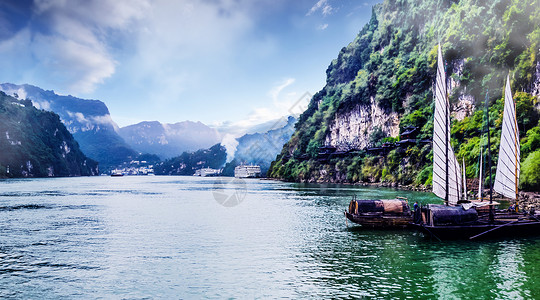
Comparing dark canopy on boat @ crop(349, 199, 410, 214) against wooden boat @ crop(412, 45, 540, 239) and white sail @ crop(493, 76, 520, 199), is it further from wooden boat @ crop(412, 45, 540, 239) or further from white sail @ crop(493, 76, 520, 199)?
white sail @ crop(493, 76, 520, 199)

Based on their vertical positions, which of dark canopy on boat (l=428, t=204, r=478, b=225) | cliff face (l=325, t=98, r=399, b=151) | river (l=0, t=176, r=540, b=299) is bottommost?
river (l=0, t=176, r=540, b=299)

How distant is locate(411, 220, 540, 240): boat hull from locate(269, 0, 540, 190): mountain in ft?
118

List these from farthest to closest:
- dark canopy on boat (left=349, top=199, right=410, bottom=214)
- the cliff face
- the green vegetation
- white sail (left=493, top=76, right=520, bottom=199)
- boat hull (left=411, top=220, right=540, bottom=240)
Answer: the cliff face, the green vegetation, dark canopy on boat (left=349, top=199, right=410, bottom=214), white sail (left=493, top=76, right=520, bottom=199), boat hull (left=411, top=220, right=540, bottom=240)

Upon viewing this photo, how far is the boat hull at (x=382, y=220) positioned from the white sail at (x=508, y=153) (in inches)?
430

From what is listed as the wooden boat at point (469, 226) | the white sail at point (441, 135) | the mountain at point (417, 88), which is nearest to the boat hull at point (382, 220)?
the wooden boat at point (469, 226)

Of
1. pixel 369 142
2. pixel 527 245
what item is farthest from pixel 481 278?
pixel 369 142

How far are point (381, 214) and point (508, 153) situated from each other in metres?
14.3

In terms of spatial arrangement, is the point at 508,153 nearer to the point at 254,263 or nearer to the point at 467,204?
the point at 467,204

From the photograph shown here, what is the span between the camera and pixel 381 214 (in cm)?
3625

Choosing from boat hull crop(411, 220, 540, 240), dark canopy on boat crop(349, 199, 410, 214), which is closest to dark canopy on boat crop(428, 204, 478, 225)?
boat hull crop(411, 220, 540, 240)

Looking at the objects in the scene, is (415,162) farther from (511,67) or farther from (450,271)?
(450,271)

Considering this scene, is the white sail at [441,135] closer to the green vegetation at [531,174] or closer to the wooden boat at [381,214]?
the wooden boat at [381,214]

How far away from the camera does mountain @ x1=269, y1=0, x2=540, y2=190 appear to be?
8300cm

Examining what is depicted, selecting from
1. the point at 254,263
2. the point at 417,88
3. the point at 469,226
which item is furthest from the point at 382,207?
the point at 417,88
